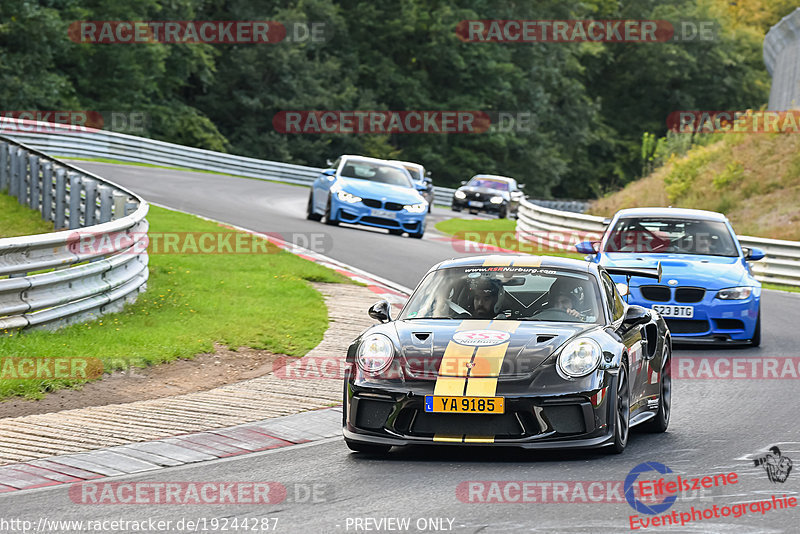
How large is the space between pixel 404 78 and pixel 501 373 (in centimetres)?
5808

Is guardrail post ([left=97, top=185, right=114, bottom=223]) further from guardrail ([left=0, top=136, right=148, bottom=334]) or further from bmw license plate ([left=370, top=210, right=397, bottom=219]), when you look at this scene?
bmw license plate ([left=370, top=210, right=397, bottom=219])

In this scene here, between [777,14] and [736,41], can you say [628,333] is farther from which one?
[777,14]

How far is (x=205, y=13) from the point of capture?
197 feet

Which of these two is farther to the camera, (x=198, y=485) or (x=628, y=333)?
(x=628, y=333)

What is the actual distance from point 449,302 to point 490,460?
57.4 inches

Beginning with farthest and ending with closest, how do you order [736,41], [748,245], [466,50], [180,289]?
[736,41] < [466,50] < [748,245] < [180,289]

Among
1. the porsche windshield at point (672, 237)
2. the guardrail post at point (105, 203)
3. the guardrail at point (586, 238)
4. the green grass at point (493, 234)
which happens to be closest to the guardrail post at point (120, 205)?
the guardrail post at point (105, 203)

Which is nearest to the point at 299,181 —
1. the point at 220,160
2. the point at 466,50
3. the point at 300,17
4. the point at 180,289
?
the point at 220,160

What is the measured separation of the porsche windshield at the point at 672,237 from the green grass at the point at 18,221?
8756mm

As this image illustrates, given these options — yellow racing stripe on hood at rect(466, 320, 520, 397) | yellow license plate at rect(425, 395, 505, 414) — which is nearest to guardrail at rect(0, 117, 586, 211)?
yellow racing stripe on hood at rect(466, 320, 520, 397)

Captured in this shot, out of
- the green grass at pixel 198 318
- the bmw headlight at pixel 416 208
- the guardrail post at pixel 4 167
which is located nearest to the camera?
the green grass at pixel 198 318

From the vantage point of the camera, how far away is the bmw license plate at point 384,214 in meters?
25.5

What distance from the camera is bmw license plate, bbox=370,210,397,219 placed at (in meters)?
25.5

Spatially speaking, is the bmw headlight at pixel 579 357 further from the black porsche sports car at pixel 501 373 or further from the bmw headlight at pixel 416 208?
the bmw headlight at pixel 416 208
